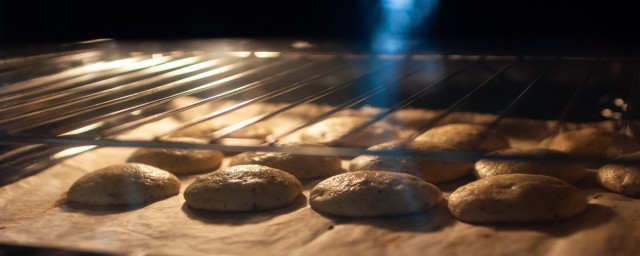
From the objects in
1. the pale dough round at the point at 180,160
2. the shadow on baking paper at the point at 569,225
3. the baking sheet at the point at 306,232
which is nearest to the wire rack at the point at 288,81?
the pale dough round at the point at 180,160

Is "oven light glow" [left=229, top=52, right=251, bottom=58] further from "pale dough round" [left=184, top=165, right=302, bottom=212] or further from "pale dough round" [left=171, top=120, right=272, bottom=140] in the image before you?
"pale dough round" [left=184, top=165, right=302, bottom=212]

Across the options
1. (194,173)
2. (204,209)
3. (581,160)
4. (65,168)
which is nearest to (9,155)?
(65,168)

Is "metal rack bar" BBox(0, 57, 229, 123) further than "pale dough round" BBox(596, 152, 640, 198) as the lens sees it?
Yes

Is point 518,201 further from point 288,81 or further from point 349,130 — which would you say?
point 288,81

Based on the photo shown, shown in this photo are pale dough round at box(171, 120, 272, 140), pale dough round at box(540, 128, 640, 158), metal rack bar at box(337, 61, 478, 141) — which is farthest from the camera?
pale dough round at box(171, 120, 272, 140)

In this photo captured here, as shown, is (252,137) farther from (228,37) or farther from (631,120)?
(631,120)

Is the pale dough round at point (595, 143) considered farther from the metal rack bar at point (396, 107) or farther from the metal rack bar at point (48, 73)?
the metal rack bar at point (48, 73)

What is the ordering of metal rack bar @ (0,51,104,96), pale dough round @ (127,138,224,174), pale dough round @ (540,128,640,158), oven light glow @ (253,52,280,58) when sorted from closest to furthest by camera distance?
pale dough round @ (540,128,640,158)
pale dough round @ (127,138,224,174)
metal rack bar @ (0,51,104,96)
oven light glow @ (253,52,280,58)

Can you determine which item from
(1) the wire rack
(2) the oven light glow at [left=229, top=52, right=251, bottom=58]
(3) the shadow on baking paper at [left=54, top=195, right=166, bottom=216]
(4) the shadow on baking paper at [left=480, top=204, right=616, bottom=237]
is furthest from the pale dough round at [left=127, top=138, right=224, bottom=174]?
(4) the shadow on baking paper at [left=480, top=204, right=616, bottom=237]

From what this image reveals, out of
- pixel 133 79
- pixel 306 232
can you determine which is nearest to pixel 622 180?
pixel 306 232
